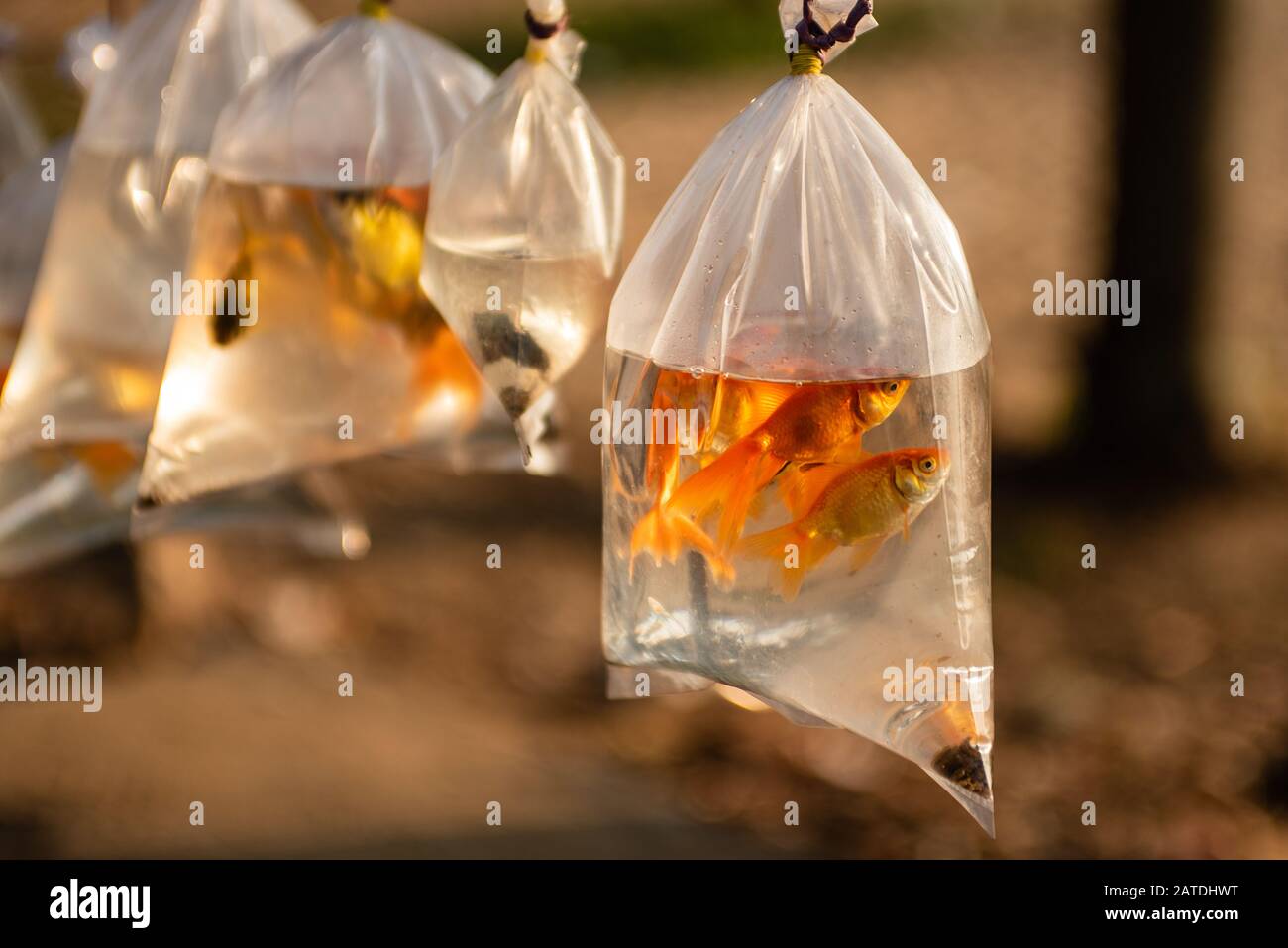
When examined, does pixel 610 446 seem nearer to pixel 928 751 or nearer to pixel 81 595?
pixel 928 751

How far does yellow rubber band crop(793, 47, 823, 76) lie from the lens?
1.27 meters

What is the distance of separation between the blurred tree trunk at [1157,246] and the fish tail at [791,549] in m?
3.77

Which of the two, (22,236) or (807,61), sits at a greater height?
(22,236)

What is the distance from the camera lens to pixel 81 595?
13.7ft

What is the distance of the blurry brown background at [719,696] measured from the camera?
343 centimetres

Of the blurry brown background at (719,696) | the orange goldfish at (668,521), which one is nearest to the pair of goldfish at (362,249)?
the orange goldfish at (668,521)

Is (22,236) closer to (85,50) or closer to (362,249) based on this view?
(85,50)

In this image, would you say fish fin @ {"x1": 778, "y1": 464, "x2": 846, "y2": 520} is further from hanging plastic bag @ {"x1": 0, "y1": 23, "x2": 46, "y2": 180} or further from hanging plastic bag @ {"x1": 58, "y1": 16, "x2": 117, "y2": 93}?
hanging plastic bag @ {"x1": 0, "y1": 23, "x2": 46, "y2": 180}

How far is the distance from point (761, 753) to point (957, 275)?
2.72m

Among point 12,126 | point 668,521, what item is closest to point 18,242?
point 12,126

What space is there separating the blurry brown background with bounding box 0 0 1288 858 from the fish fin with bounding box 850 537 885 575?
2158 mm

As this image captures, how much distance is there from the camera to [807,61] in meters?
1.27

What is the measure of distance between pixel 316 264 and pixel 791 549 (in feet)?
2.69

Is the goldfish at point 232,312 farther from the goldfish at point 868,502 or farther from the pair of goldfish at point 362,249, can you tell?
the goldfish at point 868,502
